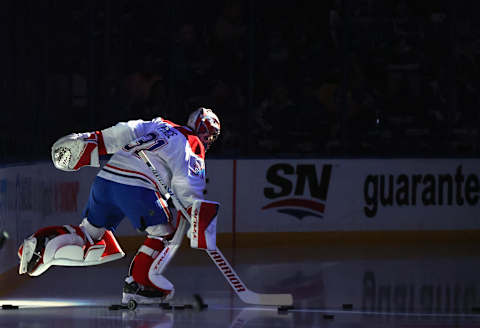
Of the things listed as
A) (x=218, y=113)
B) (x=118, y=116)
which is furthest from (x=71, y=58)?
(x=218, y=113)

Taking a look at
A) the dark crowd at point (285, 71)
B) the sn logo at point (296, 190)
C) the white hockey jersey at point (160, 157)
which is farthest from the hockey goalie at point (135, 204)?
the sn logo at point (296, 190)

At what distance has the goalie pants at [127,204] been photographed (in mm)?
6461

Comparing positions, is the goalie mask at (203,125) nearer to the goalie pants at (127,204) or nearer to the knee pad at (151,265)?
the goalie pants at (127,204)

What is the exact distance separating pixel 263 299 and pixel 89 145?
1.42 m

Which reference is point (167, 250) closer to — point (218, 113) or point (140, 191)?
point (140, 191)

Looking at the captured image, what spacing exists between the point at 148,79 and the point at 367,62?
2350mm

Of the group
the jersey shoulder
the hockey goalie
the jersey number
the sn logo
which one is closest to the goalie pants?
the hockey goalie

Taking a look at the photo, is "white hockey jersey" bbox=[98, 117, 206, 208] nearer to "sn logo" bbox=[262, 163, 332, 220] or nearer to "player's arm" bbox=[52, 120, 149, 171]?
"player's arm" bbox=[52, 120, 149, 171]

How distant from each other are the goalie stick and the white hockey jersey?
31mm

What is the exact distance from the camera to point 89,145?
21.1 feet

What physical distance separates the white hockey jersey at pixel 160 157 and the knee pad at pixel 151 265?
34 centimetres

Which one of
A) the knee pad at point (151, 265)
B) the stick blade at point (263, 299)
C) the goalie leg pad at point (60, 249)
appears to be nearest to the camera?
the goalie leg pad at point (60, 249)

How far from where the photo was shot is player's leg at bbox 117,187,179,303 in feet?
21.2

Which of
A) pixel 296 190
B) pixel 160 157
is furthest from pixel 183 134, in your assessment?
pixel 296 190
